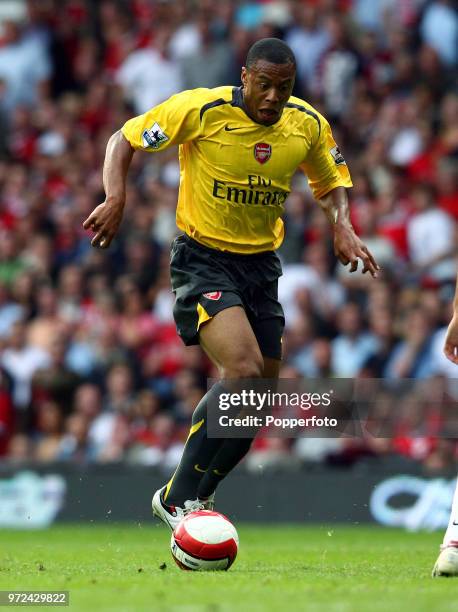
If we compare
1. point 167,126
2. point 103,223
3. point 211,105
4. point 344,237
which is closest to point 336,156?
point 344,237

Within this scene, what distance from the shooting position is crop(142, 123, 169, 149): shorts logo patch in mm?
7699

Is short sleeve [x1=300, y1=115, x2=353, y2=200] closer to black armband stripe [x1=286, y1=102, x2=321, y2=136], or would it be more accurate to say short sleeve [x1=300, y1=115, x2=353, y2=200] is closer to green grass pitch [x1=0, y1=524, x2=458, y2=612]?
black armband stripe [x1=286, y1=102, x2=321, y2=136]

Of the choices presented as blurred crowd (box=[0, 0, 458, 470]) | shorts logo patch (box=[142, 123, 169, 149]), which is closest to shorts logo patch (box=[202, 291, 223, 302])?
shorts logo patch (box=[142, 123, 169, 149])

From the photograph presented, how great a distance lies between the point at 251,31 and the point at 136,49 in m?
2.22

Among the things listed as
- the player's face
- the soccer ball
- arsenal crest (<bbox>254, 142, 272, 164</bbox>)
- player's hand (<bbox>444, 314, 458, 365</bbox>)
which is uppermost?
the player's face

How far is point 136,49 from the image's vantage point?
706 inches

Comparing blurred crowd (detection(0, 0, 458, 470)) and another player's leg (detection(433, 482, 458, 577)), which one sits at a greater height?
another player's leg (detection(433, 482, 458, 577))

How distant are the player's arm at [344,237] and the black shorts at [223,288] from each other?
395 mm

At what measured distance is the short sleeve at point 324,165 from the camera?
8.15m

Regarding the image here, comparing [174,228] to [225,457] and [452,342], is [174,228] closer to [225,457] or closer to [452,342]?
[225,457]

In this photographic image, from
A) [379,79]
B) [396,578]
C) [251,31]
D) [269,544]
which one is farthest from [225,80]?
[396,578]

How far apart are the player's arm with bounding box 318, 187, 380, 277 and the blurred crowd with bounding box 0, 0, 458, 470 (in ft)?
12.5

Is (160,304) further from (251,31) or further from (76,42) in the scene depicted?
(76,42)

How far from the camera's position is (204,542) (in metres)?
6.98
